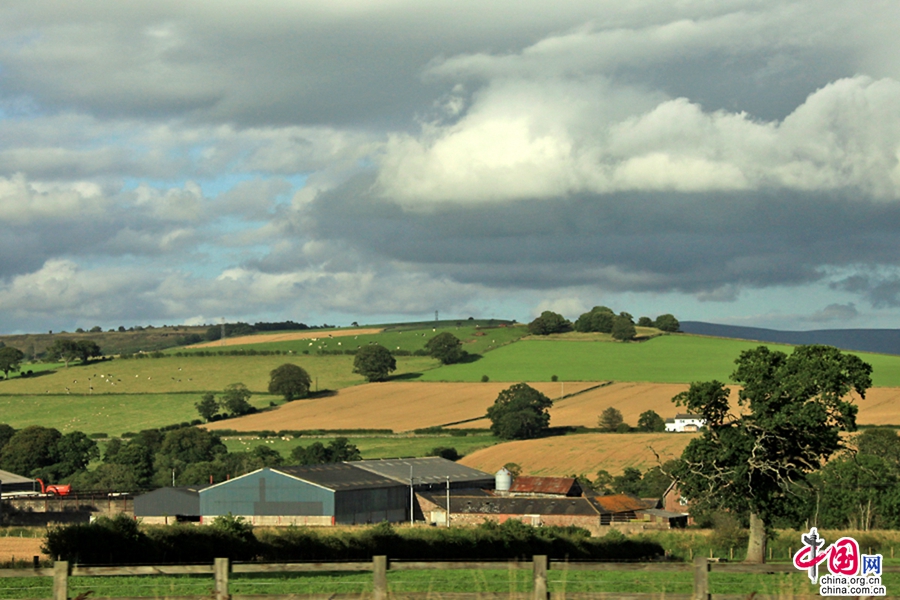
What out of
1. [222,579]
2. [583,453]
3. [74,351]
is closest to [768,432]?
[222,579]

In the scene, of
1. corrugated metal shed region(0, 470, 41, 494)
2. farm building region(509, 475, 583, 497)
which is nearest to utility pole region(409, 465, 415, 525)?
farm building region(509, 475, 583, 497)

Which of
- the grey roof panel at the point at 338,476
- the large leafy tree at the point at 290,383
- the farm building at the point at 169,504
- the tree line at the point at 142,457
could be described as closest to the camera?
the grey roof panel at the point at 338,476

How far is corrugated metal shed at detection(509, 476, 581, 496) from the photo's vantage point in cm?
8731

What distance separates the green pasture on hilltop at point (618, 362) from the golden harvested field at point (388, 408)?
8.32m

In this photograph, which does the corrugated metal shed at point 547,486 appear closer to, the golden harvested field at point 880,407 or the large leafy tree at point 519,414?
the large leafy tree at point 519,414

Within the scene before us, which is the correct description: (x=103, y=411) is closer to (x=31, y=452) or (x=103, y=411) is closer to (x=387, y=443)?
(x=31, y=452)

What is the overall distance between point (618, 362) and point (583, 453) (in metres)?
57.6

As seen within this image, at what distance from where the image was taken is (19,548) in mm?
53031

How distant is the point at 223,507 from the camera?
85.4 m

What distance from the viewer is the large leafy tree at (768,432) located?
166 feet

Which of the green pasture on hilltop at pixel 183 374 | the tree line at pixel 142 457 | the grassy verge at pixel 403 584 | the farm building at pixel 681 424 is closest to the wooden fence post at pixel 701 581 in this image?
the grassy verge at pixel 403 584

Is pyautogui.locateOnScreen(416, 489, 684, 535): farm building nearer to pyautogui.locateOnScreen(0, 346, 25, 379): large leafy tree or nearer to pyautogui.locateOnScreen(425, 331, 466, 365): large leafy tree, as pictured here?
pyautogui.locateOnScreen(425, 331, 466, 365): large leafy tree

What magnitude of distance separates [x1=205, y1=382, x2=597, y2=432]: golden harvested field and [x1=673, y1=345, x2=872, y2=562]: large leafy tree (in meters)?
76.1

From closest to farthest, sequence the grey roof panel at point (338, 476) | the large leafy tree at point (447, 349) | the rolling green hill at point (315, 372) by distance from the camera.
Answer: the grey roof panel at point (338, 476)
the rolling green hill at point (315, 372)
the large leafy tree at point (447, 349)
